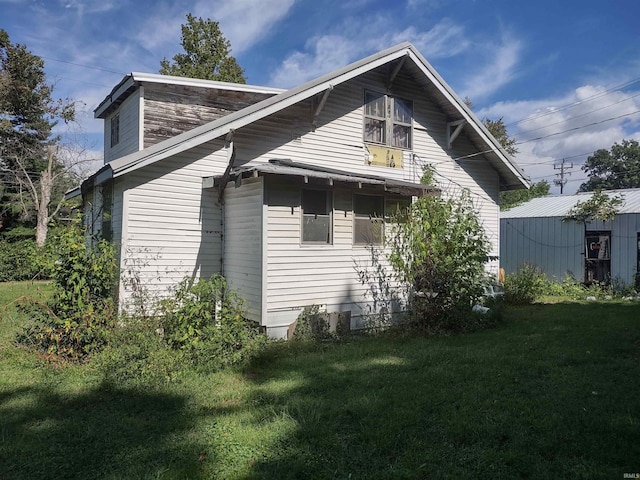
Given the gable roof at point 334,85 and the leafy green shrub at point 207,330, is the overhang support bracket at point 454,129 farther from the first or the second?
the leafy green shrub at point 207,330

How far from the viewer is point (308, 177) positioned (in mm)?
7941

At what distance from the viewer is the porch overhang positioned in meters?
7.64

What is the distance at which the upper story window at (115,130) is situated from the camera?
37.9ft

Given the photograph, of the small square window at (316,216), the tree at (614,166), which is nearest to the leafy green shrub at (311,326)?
the small square window at (316,216)

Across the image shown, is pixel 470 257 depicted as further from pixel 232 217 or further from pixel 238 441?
pixel 238 441

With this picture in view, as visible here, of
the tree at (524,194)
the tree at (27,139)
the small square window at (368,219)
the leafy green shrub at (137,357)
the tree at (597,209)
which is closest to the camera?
the leafy green shrub at (137,357)

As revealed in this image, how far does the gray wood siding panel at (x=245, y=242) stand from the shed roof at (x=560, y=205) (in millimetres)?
12817

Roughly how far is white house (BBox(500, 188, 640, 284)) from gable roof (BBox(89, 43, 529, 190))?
3.88m

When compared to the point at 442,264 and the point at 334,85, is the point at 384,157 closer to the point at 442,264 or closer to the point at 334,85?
the point at 334,85

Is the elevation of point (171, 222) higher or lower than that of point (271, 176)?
lower

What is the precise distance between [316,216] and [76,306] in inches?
173

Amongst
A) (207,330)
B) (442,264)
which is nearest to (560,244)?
(442,264)

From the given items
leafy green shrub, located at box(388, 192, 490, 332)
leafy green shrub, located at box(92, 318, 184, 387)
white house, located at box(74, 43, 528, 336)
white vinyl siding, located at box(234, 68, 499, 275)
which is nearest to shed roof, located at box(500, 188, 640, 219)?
white vinyl siding, located at box(234, 68, 499, 275)

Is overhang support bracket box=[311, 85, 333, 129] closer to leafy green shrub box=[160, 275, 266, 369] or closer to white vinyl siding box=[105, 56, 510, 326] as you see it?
white vinyl siding box=[105, 56, 510, 326]
